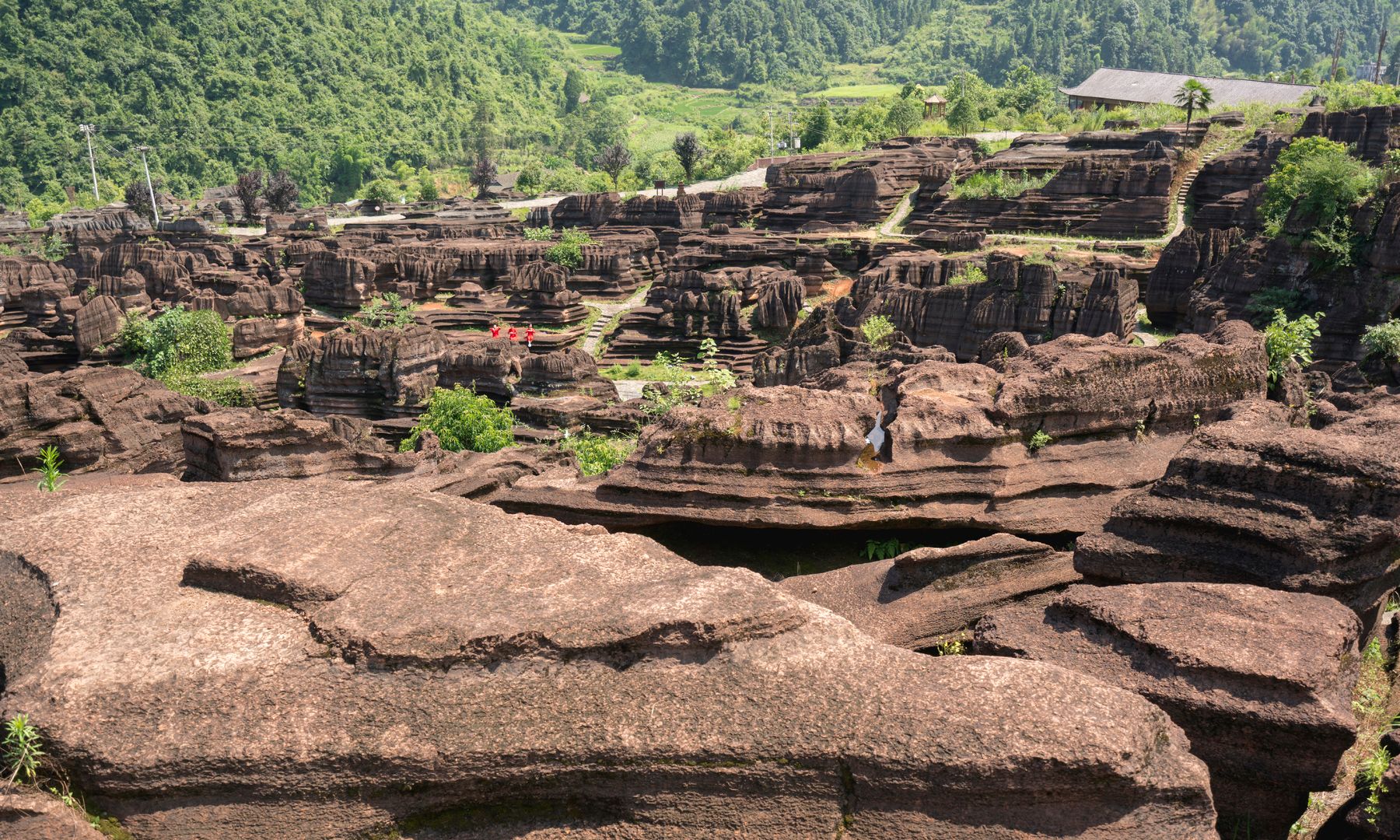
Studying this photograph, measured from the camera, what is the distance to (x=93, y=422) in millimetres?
19172

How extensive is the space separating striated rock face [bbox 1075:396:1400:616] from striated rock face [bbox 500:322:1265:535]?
1.82 metres

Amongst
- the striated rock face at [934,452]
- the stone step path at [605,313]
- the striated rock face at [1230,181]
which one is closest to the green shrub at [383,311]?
the stone step path at [605,313]

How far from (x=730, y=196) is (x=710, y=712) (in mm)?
59299

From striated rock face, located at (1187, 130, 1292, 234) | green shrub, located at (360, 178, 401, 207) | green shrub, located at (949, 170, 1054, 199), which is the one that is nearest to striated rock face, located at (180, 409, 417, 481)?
striated rock face, located at (1187, 130, 1292, 234)

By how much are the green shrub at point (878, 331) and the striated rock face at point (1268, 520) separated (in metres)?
17.7

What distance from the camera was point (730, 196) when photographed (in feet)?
205

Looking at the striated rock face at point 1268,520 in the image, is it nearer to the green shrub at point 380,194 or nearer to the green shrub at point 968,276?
the green shrub at point 968,276

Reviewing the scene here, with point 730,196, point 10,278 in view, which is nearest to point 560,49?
point 730,196

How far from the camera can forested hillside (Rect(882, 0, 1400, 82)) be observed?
167000 millimetres

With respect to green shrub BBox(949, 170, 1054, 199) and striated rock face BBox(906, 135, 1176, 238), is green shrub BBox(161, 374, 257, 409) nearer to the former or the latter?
striated rock face BBox(906, 135, 1176, 238)

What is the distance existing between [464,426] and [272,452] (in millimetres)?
6420

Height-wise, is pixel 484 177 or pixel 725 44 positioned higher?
pixel 725 44

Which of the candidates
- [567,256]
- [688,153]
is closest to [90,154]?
[688,153]

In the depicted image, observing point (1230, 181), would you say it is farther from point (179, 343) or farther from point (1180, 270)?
point (179, 343)
